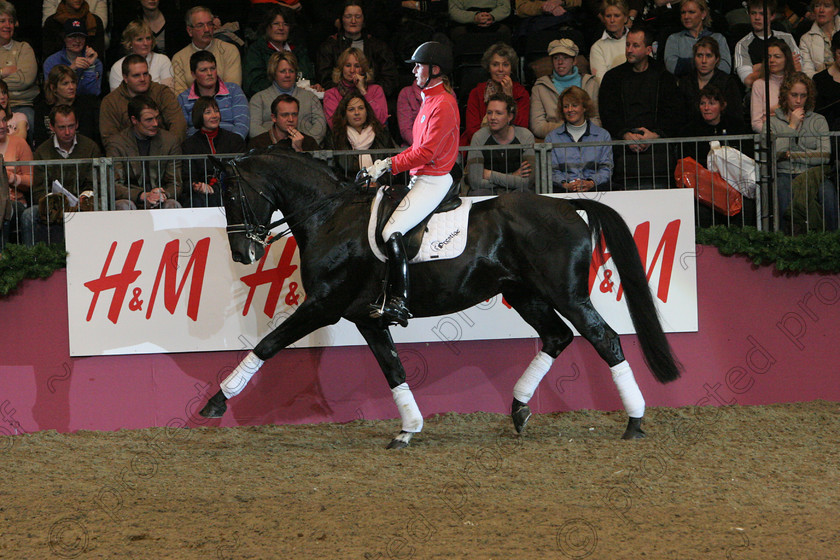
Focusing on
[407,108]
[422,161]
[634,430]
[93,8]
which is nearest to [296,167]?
[422,161]

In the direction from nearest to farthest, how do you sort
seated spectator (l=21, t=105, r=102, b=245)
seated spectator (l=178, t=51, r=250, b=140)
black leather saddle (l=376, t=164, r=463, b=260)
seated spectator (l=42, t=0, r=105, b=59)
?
1. black leather saddle (l=376, t=164, r=463, b=260)
2. seated spectator (l=21, t=105, r=102, b=245)
3. seated spectator (l=178, t=51, r=250, b=140)
4. seated spectator (l=42, t=0, r=105, b=59)

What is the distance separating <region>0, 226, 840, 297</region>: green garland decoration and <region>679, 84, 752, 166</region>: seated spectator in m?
0.99

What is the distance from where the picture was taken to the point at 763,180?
786 centimetres

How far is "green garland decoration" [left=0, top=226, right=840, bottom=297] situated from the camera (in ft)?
24.6

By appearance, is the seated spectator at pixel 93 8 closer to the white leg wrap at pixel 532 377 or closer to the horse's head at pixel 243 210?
the horse's head at pixel 243 210

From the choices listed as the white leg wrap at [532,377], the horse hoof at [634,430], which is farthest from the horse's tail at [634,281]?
the white leg wrap at [532,377]

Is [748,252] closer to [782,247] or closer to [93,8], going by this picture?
[782,247]

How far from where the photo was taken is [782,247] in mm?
7609

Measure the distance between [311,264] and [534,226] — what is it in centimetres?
162

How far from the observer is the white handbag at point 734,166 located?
7.80 meters

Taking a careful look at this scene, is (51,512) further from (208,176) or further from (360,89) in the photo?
(360,89)

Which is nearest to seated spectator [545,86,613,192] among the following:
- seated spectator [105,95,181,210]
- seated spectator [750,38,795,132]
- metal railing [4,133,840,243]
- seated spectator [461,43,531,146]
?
metal railing [4,133,840,243]

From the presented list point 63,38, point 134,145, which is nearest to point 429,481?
point 134,145

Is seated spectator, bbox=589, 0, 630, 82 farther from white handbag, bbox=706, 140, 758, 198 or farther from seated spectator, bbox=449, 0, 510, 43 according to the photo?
white handbag, bbox=706, 140, 758, 198
